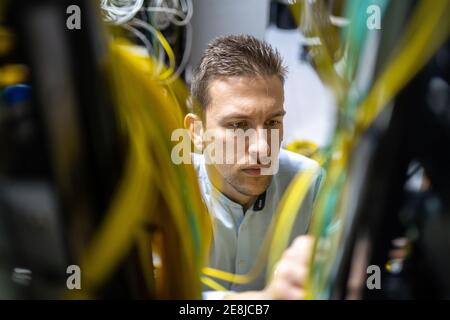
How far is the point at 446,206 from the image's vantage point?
4.03 ft

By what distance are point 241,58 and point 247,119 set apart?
139mm

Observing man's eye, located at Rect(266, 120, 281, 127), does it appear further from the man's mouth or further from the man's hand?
the man's hand

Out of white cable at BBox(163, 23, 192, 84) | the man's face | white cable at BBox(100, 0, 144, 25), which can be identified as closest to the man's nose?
the man's face

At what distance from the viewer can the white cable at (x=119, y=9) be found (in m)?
→ 1.22

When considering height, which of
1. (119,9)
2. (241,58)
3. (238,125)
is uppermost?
(119,9)

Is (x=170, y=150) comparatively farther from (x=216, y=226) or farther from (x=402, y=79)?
(x=402, y=79)

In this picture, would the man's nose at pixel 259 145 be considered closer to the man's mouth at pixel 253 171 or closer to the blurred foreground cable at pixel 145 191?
the man's mouth at pixel 253 171

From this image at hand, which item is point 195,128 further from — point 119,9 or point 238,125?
point 119,9

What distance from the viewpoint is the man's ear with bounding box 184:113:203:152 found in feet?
4.10

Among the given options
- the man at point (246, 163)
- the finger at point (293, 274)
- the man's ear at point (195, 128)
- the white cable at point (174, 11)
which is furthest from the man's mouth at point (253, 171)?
the white cable at point (174, 11)

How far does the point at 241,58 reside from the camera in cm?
125

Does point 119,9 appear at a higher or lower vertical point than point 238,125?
→ higher

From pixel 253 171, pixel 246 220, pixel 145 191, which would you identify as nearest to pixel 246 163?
pixel 253 171

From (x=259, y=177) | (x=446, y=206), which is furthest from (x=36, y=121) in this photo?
(x=446, y=206)
